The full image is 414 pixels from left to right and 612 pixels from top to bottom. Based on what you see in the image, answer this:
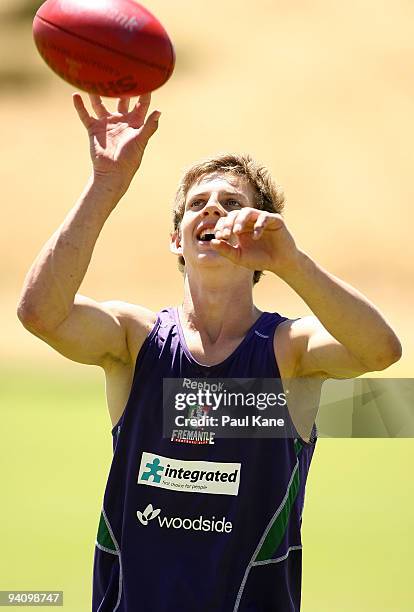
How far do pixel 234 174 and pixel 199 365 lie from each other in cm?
72

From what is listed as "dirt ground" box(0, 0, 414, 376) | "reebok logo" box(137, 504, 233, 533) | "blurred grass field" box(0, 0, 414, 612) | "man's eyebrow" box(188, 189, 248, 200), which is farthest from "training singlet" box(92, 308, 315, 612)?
"dirt ground" box(0, 0, 414, 376)

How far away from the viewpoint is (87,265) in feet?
11.0

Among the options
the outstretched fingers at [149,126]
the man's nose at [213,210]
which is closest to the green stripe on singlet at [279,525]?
the man's nose at [213,210]

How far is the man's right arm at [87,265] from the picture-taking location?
3.31 metres

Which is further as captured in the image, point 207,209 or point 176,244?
point 176,244

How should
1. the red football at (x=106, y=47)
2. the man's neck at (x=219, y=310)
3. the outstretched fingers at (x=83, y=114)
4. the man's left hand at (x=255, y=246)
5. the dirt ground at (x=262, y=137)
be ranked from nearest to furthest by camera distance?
the man's left hand at (x=255, y=246), the outstretched fingers at (x=83, y=114), the man's neck at (x=219, y=310), the red football at (x=106, y=47), the dirt ground at (x=262, y=137)

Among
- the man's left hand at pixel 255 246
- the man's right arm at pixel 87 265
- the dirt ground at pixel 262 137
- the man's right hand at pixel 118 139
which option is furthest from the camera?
the dirt ground at pixel 262 137

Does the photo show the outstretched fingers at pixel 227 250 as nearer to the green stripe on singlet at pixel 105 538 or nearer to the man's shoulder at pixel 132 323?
the man's shoulder at pixel 132 323

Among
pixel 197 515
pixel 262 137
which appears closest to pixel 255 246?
pixel 197 515

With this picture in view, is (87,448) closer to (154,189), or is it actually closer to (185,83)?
(154,189)

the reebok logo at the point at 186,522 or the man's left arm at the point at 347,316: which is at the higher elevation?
the man's left arm at the point at 347,316

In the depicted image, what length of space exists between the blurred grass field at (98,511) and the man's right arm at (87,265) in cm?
300

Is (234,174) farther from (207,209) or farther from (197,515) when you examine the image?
(197,515)

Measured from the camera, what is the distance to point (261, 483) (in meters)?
3.42
